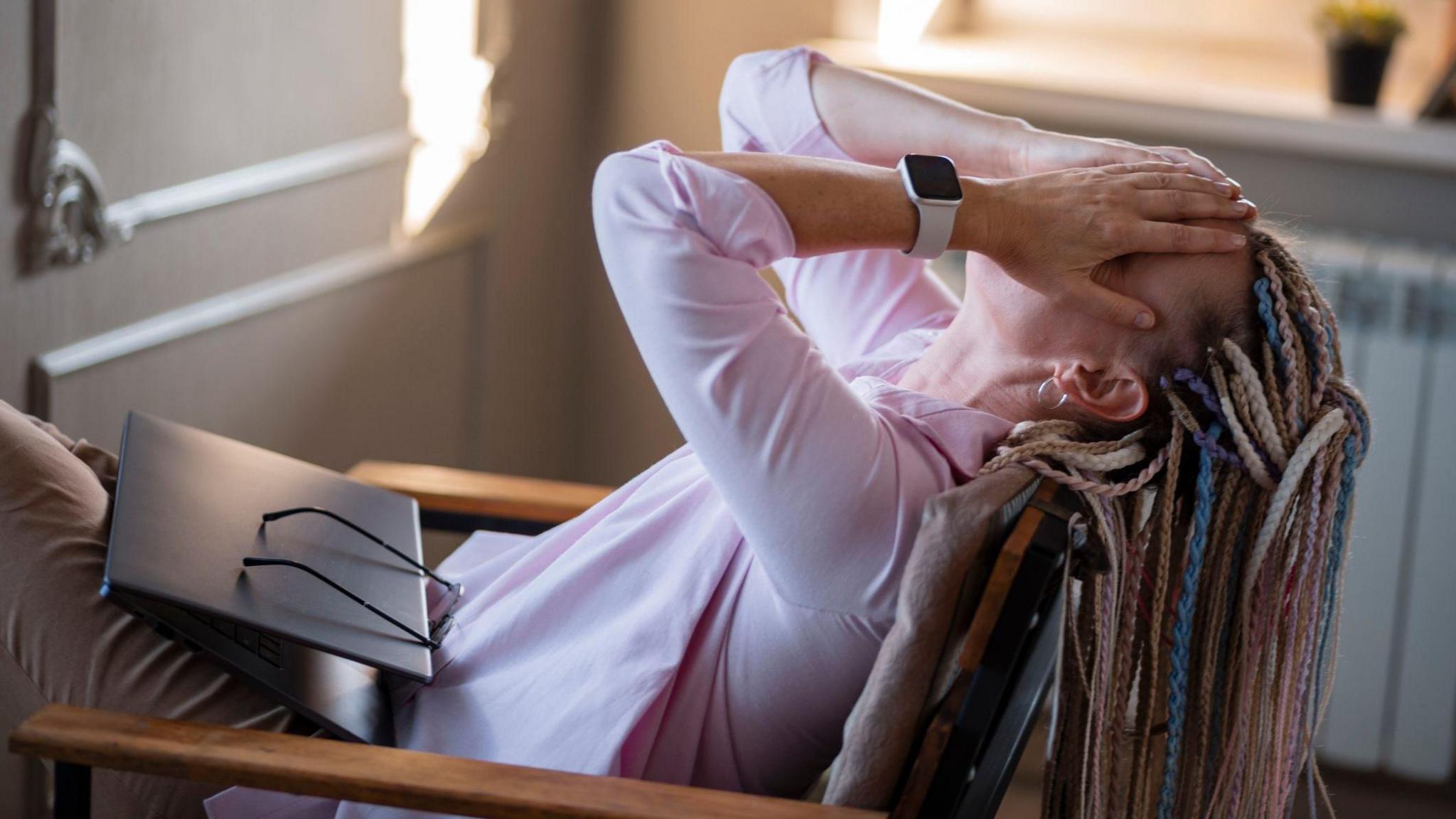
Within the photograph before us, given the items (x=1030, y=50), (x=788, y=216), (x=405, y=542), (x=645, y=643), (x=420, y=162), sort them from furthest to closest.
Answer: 1. (x=1030, y=50)
2. (x=420, y=162)
3. (x=405, y=542)
4. (x=645, y=643)
5. (x=788, y=216)

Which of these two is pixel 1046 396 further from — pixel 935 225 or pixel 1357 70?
pixel 1357 70

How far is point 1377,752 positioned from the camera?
2.41 metres

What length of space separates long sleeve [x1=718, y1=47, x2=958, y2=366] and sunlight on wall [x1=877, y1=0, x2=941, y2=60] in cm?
113

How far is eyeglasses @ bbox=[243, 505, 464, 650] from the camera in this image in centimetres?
120

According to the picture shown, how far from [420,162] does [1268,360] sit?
5.33 ft

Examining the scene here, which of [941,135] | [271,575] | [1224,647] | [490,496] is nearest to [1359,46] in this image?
[941,135]

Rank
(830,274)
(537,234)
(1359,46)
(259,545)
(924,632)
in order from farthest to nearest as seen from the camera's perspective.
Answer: (537,234), (1359,46), (830,274), (259,545), (924,632)

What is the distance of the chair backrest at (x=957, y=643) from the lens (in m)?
1.02

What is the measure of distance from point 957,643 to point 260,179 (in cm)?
132

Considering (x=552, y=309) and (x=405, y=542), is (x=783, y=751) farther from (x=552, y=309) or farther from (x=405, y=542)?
(x=552, y=309)

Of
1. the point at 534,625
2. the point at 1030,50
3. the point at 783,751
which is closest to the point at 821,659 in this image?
the point at 783,751

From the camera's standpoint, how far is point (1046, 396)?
121cm

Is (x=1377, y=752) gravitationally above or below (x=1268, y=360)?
below

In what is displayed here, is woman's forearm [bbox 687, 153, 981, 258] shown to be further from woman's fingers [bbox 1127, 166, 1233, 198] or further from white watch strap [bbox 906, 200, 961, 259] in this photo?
woman's fingers [bbox 1127, 166, 1233, 198]
